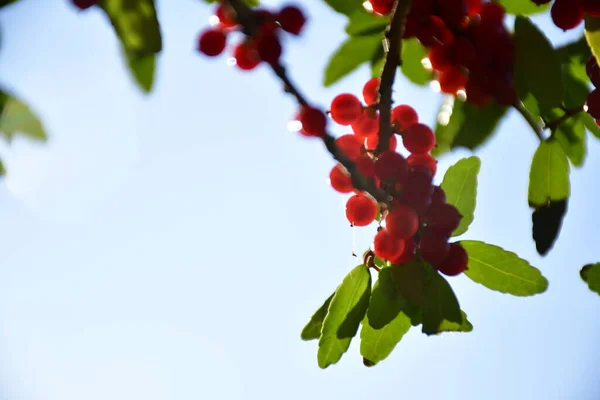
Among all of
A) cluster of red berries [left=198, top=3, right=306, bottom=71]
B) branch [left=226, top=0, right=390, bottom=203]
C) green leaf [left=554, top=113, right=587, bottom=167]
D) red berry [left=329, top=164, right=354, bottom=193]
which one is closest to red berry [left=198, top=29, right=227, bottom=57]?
cluster of red berries [left=198, top=3, right=306, bottom=71]

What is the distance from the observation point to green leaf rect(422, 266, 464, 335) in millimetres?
1166

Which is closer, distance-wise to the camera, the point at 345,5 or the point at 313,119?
the point at 313,119

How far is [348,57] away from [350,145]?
0.34 metres

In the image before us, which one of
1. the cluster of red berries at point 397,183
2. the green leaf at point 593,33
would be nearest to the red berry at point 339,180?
the cluster of red berries at point 397,183

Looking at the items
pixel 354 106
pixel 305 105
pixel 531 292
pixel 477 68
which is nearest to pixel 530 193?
pixel 531 292

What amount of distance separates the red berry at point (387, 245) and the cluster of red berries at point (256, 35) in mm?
441

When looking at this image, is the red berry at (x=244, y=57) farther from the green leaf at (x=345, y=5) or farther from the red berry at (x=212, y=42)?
the green leaf at (x=345, y=5)

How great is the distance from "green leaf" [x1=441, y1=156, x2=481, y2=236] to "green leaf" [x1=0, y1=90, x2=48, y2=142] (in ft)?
3.16

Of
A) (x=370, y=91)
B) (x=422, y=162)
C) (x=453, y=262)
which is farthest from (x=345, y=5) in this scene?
(x=453, y=262)

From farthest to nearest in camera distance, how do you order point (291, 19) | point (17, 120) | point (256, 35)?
1. point (291, 19)
2. point (256, 35)
3. point (17, 120)

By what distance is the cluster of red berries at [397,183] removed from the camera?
1.04 m

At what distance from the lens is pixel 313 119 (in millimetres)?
973

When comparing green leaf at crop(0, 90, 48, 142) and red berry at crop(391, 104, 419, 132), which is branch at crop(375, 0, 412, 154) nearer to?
red berry at crop(391, 104, 419, 132)

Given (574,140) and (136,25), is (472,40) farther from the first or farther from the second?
(136,25)
